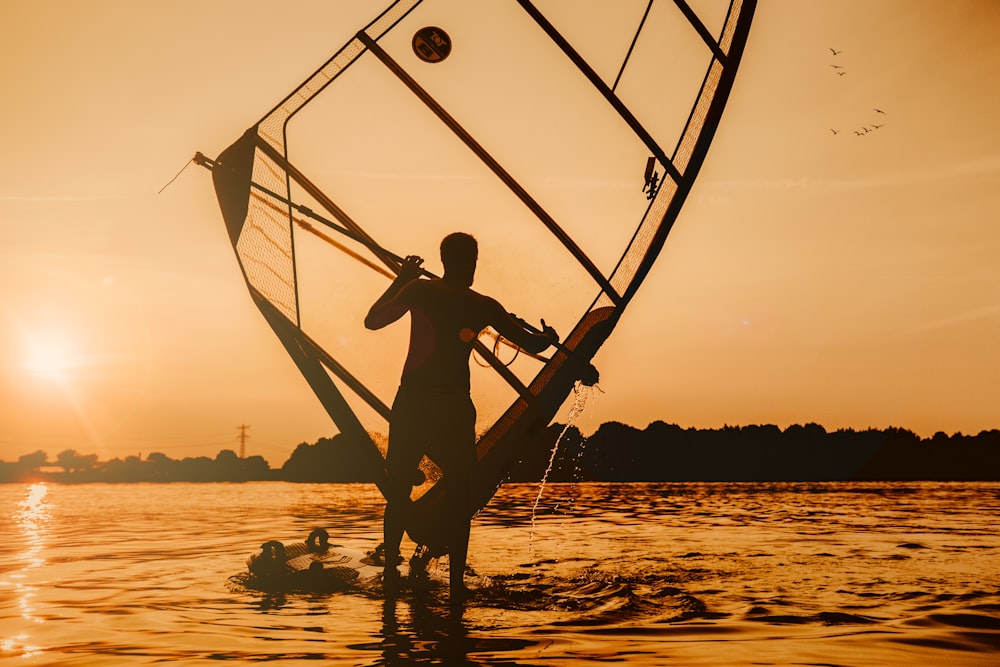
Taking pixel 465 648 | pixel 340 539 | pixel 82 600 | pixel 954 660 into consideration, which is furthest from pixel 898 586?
pixel 340 539

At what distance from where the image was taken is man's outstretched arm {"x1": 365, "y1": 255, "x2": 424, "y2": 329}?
5621 mm

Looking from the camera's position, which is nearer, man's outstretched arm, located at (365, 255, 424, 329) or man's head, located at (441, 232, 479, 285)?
man's outstretched arm, located at (365, 255, 424, 329)

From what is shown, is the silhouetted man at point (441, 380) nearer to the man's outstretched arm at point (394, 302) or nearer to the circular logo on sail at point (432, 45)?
the man's outstretched arm at point (394, 302)

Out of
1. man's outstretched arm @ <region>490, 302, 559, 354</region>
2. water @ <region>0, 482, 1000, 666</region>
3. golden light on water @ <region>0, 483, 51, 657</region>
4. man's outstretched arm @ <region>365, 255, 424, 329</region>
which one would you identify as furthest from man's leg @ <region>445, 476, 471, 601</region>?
golden light on water @ <region>0, 483, 51, 657</region>

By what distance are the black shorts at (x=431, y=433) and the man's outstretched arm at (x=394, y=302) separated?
471mm

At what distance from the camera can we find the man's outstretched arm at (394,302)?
18.4 feet

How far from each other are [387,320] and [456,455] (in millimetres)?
984

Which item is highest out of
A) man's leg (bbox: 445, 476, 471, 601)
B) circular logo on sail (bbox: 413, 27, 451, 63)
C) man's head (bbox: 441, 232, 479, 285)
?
circular logo on sail (bbox: 413, 27, 451, 63)

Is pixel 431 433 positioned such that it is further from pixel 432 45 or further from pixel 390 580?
pixel 432 45

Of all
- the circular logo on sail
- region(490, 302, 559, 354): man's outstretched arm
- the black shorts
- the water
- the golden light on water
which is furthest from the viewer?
the circular logo on sail

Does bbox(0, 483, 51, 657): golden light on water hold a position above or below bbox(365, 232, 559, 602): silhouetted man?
below

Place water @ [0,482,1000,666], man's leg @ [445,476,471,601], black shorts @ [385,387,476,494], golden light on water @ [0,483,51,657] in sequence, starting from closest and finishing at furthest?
water @ [0,482,1000,666] → golden light on water @ [0,483,51,657] → black shorts @ [385,387,476,494] → man's leg @ [445,476,471,601]

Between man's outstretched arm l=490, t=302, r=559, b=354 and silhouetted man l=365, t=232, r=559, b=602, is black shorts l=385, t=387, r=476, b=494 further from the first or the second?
man's outstretched arm l=490, t=302, r=559, b=354

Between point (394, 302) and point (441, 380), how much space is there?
583 millimetres
